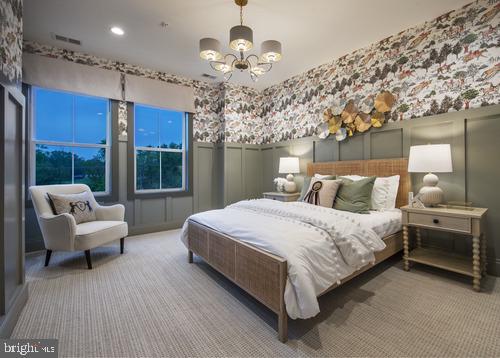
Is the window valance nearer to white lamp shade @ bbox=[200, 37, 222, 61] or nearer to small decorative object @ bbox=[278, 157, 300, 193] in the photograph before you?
small decorative object @ bbox=[278, 157, 300, 193]

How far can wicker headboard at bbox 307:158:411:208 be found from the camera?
10.2 ft

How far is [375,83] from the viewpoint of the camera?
11.5 ft

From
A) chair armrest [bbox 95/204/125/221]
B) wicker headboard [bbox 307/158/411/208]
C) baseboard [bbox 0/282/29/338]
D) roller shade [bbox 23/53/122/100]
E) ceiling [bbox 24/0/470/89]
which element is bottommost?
baseboard [bbox 0/282/29/338]

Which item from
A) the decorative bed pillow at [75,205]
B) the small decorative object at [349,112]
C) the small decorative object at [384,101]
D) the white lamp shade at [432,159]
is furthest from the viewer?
the small decorative object at [349,112]

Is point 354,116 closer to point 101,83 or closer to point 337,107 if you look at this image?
point 337,107

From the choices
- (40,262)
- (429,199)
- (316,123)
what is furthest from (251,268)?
(316,123)

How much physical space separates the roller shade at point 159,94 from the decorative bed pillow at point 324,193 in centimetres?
296

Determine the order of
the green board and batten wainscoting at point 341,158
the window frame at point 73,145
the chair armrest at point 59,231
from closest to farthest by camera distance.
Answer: the green board and batten wainscoting at point 341,158 < the chair armrest at point 59,231 < the window frame at point 73,145

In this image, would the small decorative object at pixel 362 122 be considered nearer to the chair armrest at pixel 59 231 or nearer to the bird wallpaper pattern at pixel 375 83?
the bird wallpaper pattern at pixel 375 83

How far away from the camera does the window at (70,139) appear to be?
11.7ft

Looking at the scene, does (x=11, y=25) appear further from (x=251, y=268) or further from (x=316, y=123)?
(x=316, y=123)

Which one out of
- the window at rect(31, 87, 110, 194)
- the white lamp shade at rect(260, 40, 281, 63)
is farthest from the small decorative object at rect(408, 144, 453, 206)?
the window at rect(31, 87, 110, 194)

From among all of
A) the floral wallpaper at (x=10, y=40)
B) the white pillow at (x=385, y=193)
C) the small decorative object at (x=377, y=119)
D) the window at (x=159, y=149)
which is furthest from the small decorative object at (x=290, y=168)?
the floral wallpaper at (x=10, y=40)

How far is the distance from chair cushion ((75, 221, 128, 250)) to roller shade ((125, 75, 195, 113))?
2186 millimetres
